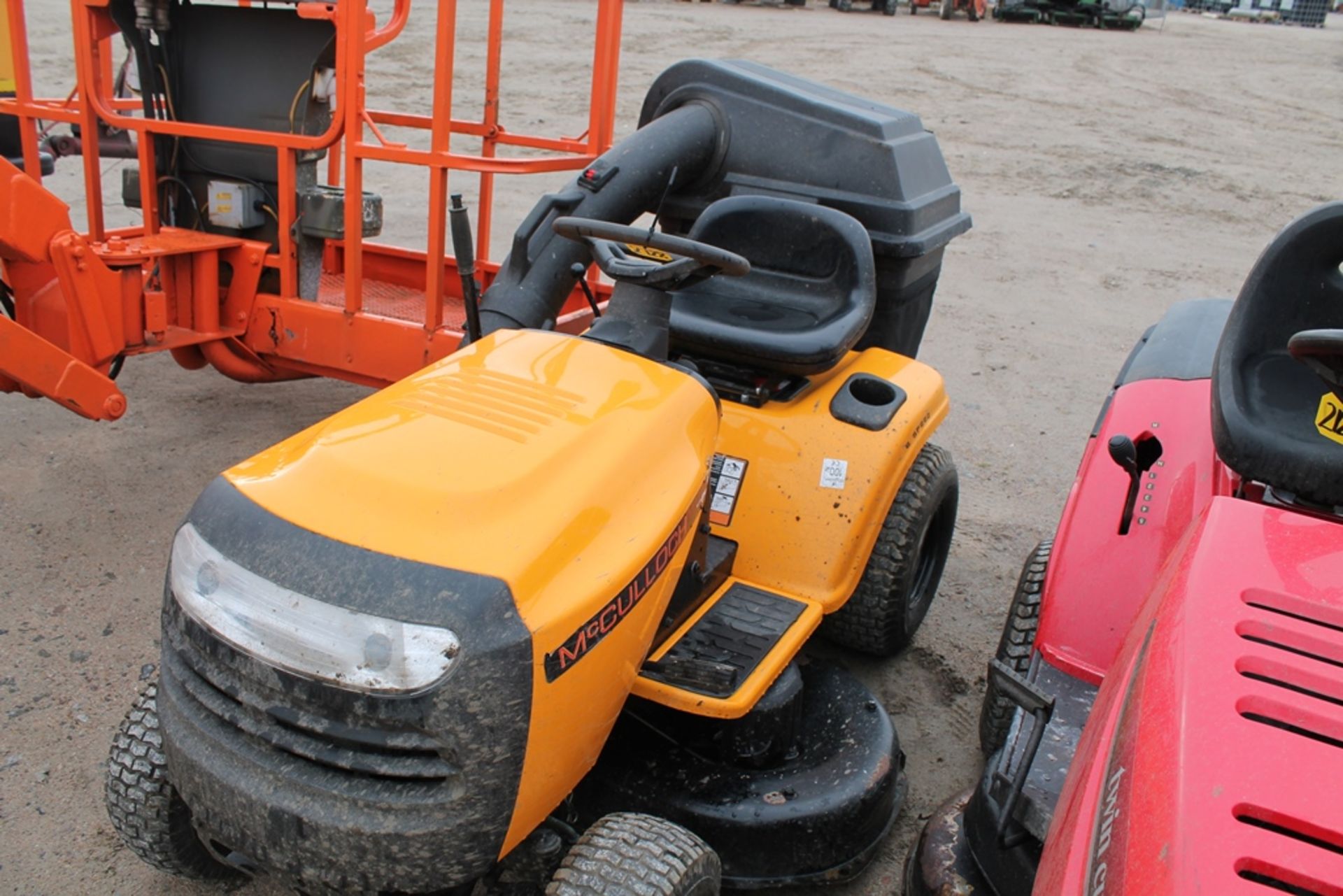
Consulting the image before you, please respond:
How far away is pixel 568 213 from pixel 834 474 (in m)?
0.96

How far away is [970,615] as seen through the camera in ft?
11.2

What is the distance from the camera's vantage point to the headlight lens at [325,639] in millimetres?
1501

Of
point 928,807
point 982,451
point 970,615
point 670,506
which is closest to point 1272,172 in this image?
point 982,451

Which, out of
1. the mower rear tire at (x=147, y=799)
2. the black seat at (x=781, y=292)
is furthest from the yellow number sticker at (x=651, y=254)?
the mower rear tire at (x=147, y=799)

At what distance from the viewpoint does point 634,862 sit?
67.1 inches

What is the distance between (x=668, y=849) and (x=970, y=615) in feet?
6.23

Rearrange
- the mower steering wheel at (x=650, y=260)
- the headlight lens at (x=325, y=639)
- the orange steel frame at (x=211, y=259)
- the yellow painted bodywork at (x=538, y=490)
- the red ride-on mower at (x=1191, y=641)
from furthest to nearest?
1. the orange steel frame at (x=211, y=259)
2. the mower steering wheel at (x=650, y=260)
3. the yellow painted bodywork at (x=538, y=490)
4. the headlight lens at (x=325, y=639)
5. the red ride-on mower at (x=1191, y=641)

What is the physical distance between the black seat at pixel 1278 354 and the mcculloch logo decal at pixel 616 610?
97 cm

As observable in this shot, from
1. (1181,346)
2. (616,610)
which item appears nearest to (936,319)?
(1181,346)

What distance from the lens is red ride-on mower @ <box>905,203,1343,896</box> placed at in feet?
3.56

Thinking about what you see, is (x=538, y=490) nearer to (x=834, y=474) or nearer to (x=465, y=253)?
(x=465, y=253)

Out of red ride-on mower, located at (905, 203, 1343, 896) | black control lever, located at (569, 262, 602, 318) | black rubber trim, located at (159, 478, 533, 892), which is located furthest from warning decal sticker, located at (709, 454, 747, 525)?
black rubber trim, located at (159, 478, 533, 892)

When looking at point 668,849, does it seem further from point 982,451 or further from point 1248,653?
point 982,451

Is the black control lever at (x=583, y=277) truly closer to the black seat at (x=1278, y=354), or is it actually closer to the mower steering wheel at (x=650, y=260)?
the mower steering wheel at (x=650, y=260)
